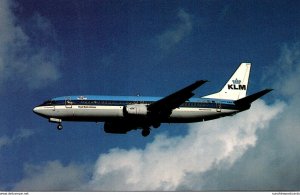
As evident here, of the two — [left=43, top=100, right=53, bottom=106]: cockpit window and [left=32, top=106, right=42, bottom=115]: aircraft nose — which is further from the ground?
[left=43, top=100, right=53, bottom=106]: cockpit window

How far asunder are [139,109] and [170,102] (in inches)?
145

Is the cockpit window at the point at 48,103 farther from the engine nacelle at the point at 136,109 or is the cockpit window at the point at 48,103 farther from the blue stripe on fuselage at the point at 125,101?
the engine nacelle at the point at 136,109

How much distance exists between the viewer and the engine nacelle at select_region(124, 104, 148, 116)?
5966 cm

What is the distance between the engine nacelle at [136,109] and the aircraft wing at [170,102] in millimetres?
694

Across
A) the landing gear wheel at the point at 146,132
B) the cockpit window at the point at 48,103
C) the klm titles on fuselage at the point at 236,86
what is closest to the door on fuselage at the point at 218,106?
the klm titles on fuselage at the point at 236,86

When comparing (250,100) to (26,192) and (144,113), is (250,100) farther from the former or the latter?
(26,192)

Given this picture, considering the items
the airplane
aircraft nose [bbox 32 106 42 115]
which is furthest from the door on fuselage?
aircraft nose [bbox 32 106 42 115]

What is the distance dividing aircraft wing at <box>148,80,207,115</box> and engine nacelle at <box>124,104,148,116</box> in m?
0.69

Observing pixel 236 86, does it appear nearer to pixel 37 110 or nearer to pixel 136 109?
pixel 136 109

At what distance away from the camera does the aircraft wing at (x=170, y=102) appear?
5869 centimetres

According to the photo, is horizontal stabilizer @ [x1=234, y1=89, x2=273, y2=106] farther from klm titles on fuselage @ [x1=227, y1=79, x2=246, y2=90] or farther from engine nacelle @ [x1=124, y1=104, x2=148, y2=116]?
engine nacelle @ [x1=124, y1=104, x2=148, y2=116]

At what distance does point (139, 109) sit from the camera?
2375 inches

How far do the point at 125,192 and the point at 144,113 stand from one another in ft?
72.3

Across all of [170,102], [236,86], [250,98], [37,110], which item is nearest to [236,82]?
[236,86]
